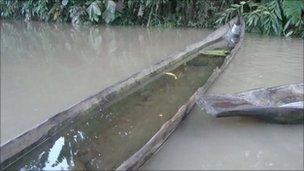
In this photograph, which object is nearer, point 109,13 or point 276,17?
point 276,17

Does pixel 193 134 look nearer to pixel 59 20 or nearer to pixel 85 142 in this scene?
pixel 85 142

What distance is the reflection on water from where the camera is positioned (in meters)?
4.03

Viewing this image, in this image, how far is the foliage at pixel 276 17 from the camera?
26.1 feet

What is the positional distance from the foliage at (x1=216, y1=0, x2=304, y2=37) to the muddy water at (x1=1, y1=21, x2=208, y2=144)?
1.08 meters

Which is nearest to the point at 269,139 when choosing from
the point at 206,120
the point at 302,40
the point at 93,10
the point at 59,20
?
the point at 206,120

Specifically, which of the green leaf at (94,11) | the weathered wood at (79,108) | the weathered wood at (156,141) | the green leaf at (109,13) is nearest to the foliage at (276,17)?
the weathered wood at (79,108)

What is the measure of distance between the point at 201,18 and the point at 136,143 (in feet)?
18.4

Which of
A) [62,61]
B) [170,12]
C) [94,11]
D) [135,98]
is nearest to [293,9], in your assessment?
[170,12]

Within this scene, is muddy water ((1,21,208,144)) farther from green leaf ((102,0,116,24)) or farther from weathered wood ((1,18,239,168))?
weathered wood ((1,18,239,168))

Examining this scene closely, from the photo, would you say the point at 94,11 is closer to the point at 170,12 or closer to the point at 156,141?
the point at 170,12

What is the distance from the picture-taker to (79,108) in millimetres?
4461

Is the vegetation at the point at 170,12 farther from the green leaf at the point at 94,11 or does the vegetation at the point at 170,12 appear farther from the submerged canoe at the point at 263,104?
the submerged canoe at the point at 263,104

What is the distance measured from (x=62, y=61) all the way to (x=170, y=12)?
10.8ft

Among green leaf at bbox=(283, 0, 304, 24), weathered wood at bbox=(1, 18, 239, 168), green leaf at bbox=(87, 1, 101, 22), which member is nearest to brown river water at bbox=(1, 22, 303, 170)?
weathered wood at bbox=(1, 18, 239, 168)
